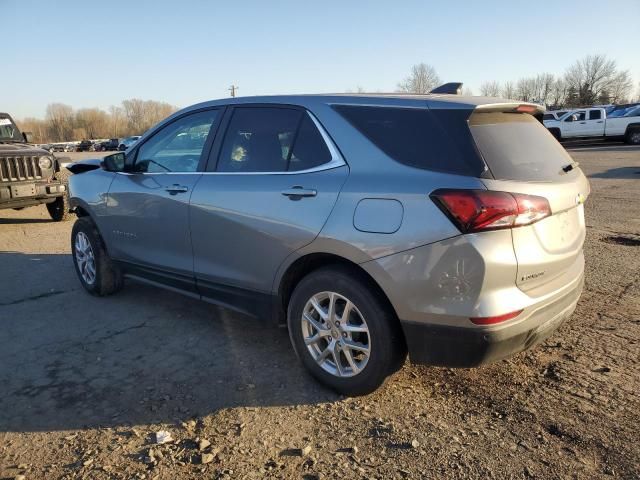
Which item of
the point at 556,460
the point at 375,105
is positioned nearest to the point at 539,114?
the point at 375,105

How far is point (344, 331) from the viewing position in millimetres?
3021

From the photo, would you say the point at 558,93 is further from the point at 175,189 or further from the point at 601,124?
the point at 175,189

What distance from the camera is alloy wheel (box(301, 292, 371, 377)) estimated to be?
2982 millimetres

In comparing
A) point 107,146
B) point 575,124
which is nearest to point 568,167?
point 575,124

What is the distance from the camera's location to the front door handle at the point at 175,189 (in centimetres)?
390

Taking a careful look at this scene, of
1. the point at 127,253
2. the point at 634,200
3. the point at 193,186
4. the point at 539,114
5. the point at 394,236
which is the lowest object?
the point at 634,200

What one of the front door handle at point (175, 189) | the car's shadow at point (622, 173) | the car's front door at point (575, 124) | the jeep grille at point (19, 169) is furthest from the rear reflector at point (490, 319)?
the car's front door at point (575, 124)

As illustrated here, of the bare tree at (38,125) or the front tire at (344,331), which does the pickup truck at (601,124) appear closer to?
the front tire at (344,331)

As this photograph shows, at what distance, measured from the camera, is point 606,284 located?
4906mm

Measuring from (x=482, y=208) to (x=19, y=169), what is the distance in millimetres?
8486

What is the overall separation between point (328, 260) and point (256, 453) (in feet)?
3.81

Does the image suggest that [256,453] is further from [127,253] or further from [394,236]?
[127,253]

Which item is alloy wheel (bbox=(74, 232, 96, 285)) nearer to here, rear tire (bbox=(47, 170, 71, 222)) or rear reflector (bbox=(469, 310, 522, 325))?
rear reflector (bbox=(469, 310, 522, 325))

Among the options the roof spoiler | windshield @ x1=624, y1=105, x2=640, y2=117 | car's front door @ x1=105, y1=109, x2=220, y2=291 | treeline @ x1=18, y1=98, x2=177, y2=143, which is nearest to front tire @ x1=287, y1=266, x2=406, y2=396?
car's front door @ x1=105, y1=109, x2=220, y2=291
